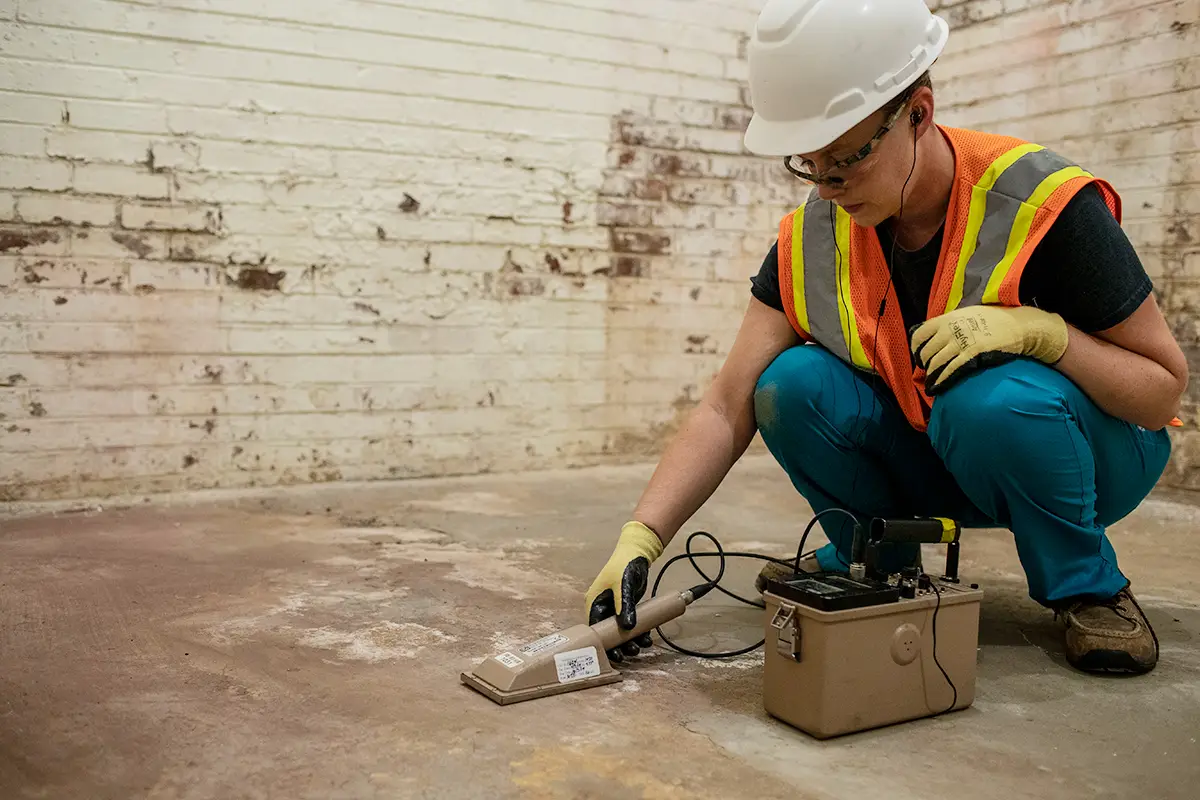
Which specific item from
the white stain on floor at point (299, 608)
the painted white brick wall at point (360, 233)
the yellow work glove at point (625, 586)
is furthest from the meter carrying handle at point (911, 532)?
the painted white brick wall at point (360, 233)

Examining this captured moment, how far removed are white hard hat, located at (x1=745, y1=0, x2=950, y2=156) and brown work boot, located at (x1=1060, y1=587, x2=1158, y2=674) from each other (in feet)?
2.77

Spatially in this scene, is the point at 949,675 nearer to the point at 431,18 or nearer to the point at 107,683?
the point at 107,683

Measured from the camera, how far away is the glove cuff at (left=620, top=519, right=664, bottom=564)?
169 centimetres

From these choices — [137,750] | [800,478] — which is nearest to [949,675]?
[800,478]

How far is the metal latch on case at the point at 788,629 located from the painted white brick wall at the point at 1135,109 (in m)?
2.48

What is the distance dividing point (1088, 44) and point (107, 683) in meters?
3.40

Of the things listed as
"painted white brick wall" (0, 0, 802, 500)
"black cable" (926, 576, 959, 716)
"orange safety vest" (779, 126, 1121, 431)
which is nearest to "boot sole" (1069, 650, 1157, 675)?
"black cable" (926, 576, 959, 716)

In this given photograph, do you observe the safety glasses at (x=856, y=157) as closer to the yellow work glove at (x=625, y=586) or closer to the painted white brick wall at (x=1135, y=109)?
the yellow work glove at (x=625, y=586)

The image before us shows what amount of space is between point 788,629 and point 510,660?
409 millimetres

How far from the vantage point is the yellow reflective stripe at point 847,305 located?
5.77 ft

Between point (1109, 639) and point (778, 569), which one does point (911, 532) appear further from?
point (778, 569)

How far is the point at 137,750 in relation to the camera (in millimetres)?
1304

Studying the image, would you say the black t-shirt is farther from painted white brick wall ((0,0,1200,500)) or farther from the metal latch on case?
painted white brick wall ((0,0,1200,500))

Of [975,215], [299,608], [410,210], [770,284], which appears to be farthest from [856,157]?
[410,210]
